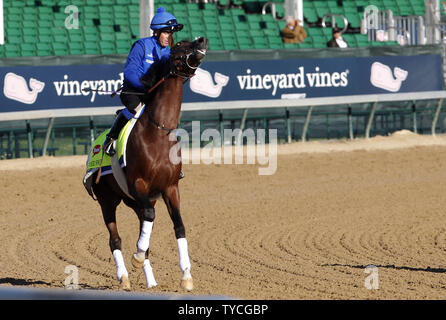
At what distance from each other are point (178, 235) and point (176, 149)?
79cm

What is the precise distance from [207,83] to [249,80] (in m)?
1.04

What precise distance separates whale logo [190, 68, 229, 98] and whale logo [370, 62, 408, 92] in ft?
12.4

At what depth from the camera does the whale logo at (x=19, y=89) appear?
1853 centimetres

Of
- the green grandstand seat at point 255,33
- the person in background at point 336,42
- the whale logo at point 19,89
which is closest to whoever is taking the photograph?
the whale logo at point 19,89

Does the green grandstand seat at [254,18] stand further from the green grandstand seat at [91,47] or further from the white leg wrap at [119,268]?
the white leg wrap at [119,268]

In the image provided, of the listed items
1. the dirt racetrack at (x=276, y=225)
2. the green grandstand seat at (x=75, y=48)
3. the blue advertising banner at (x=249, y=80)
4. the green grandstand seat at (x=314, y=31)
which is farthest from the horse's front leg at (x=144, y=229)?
the green grandstand seat at (x=314, y=31)

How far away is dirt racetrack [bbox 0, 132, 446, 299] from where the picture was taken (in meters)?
8.80

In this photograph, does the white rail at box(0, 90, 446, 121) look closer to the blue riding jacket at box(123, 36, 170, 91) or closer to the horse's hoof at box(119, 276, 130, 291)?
the blue riding jacket at box(123, 36, 170, 91)

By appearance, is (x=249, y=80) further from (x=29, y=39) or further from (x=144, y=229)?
(x=144, y=229)

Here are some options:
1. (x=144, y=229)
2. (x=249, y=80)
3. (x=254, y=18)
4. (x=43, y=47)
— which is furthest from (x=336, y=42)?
(x=144, y=229)

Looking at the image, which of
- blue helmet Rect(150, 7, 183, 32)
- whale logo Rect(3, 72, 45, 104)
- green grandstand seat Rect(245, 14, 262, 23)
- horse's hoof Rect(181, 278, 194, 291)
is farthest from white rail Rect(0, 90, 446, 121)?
horse's hoof Rect(181, 278, 194, 291)

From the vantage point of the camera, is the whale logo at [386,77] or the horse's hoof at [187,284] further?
the whale logo at [386,77]

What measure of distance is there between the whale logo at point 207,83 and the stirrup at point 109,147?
437 inches

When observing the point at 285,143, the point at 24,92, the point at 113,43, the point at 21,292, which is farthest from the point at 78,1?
the point at 21,292
